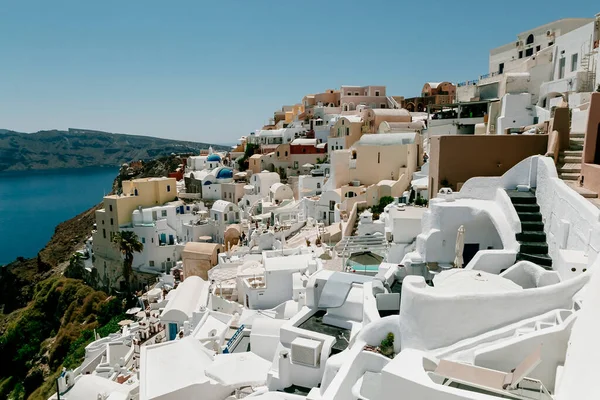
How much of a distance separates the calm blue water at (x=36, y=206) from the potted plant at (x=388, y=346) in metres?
79.2

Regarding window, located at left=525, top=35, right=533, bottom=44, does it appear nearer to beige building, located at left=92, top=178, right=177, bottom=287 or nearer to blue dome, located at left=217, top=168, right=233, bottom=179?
blue dome, located at left=217, top=168, right=233, bottom=179

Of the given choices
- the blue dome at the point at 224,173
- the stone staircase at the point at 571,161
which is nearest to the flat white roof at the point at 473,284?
the stone staircase at the point at 571,161

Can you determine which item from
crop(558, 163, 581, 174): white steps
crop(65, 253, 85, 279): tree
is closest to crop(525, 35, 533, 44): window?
crop(558, 163, 581, 174): white steps

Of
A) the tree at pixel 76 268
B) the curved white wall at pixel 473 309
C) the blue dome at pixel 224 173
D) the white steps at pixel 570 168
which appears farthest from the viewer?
the blue dome at pixel 224 173

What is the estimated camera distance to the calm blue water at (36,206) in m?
84.3

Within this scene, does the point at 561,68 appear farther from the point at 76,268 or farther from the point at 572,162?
the point at 76,268

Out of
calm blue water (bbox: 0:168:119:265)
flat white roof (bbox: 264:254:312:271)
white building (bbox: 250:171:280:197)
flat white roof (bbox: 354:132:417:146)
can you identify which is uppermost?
flat white roof (bbox: 354:132:417:146)

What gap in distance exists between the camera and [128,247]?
35969 millimetres

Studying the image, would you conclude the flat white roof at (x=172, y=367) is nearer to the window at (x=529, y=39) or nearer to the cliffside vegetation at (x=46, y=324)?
the cliffside vegetation at (x=46, y=324)

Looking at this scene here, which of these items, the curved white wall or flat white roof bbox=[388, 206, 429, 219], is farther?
flat white roof bbox=[388, 206, 429, 219]

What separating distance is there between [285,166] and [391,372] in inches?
1736

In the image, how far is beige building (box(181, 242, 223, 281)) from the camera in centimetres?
3388

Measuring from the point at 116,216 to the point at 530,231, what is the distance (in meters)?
36.5

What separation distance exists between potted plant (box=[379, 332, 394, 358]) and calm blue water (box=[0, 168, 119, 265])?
79205 millimetres
